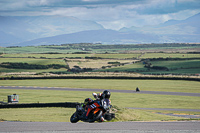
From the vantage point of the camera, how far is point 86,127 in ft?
73.2

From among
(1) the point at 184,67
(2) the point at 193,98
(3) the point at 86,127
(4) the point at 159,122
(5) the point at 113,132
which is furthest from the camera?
(1) the point at 184,67

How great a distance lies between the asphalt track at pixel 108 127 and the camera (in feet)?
68.9

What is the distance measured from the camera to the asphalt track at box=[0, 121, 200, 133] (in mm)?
21016

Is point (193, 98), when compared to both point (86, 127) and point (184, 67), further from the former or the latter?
point (184, 67)

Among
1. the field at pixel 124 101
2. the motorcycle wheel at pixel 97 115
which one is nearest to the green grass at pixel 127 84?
the field at pixel 124 101

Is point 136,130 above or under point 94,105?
under

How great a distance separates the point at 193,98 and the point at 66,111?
24865 mm

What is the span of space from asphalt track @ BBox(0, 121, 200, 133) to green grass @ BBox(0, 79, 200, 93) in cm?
4201

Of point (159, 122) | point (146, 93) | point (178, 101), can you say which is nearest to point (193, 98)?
point (178, 101)

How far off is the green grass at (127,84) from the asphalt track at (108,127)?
1654 inches

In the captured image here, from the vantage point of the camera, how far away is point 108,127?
72.5 feet

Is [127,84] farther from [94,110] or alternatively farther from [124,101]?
[94,110]

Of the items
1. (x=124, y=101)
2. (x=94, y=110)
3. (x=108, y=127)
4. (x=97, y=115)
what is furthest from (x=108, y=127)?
(x=124, y=101)

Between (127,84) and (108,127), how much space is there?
54606 mm
